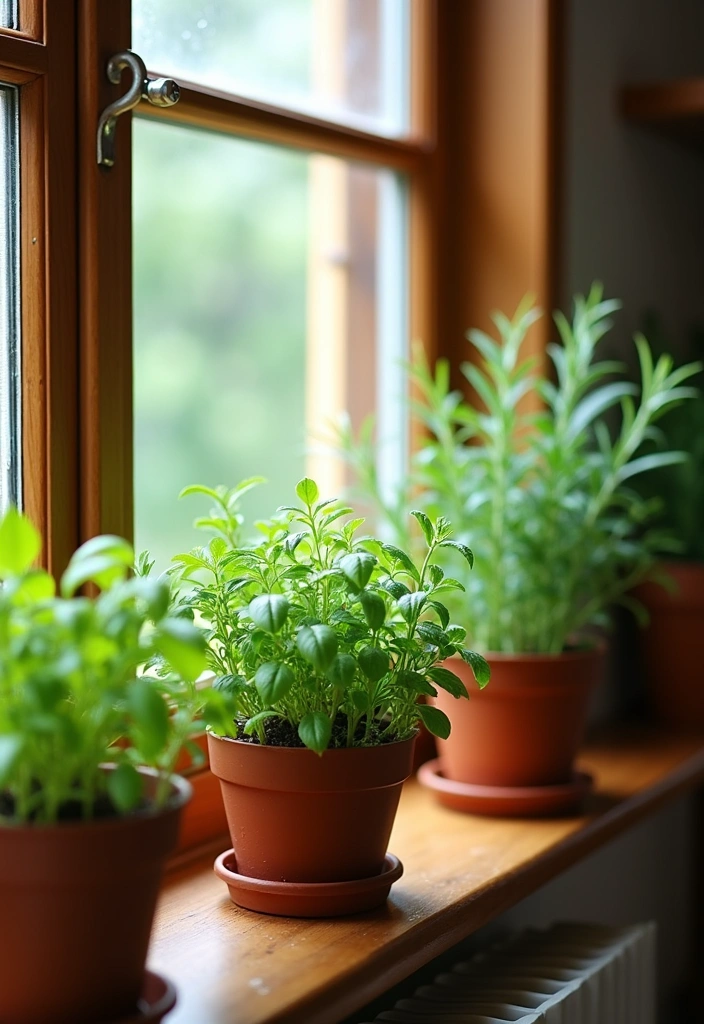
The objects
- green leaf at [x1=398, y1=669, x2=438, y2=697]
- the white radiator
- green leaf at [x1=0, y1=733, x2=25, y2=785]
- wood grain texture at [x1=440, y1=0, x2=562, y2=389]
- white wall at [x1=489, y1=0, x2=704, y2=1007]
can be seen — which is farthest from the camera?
white wall at [x1=489, y1=0, x2=704, y2=1007]

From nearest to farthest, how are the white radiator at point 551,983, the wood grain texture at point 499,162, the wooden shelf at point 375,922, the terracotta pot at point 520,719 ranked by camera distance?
the wooden shelf at point 375,922 < the white radiator at point 551,983 < the terracotta pot at point 520,719 < the wood grain texture at point 499,162

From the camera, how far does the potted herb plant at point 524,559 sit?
1558mm

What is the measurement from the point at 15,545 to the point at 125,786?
0.62ft

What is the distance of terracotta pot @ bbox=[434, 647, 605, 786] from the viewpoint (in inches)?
60.6

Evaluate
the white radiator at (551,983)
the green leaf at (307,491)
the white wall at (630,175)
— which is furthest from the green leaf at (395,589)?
the white wall at (630,175)

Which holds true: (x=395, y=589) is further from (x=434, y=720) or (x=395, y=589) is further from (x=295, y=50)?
(x=295, y=50)

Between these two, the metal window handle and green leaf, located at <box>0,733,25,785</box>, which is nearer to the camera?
green leaf, located at <box>0,733,25,785</box>

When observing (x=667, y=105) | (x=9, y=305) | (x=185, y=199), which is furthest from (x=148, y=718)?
(x=185, y=199)

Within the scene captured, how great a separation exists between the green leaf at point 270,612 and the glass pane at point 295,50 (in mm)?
655

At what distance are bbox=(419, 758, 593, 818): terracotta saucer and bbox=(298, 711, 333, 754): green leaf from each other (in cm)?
52

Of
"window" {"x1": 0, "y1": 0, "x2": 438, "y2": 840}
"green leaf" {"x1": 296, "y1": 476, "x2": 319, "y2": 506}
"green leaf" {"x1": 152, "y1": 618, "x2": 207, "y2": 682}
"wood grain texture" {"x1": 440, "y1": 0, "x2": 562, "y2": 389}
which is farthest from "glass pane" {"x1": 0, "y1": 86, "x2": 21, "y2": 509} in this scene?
"wood grain texture" {"x1": 440, "y1": 0, "x2": 562, "y2": 389}

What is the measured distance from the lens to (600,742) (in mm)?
1967

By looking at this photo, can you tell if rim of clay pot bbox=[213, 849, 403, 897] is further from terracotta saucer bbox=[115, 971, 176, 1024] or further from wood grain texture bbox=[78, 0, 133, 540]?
wood grain texture bbox=[78, 0, 133, 540]

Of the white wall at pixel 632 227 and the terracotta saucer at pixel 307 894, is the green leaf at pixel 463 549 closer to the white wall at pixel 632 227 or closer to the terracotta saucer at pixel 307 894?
the terracotta saucer at pixel 307 894
